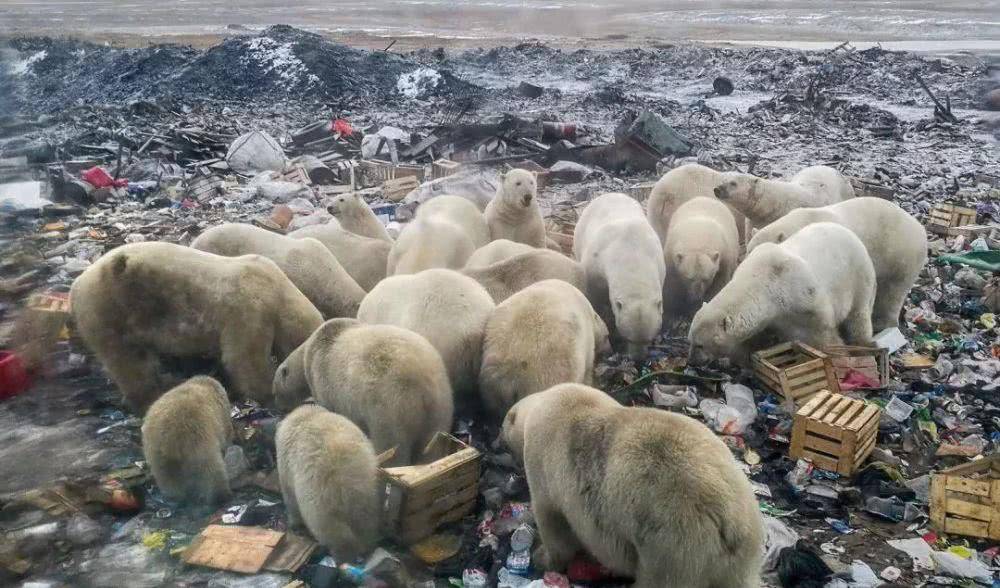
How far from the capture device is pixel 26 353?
688cm

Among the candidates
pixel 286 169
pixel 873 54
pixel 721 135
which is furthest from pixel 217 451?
pixel 873 54

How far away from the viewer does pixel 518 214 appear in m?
10.1

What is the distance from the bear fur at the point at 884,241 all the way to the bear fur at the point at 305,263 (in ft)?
14.4

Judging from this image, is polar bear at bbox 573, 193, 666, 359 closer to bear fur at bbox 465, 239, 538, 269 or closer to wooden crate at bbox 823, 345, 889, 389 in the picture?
bear fur at bbox 465, 239, 538, 269

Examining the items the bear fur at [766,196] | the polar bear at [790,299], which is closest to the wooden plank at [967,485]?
the polar bear at [790,299]

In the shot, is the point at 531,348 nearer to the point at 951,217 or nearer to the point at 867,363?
the point at 867,363

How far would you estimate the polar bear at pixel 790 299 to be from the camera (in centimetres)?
734

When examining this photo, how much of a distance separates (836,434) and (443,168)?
9636mm

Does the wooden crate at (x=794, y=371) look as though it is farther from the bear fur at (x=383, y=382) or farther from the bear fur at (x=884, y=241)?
the bear fur at (x=383, y=382)

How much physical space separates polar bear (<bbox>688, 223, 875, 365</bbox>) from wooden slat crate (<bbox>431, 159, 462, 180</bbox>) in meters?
7.39

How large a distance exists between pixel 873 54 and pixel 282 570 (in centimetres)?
2991

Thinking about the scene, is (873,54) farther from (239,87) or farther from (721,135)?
(239,87)

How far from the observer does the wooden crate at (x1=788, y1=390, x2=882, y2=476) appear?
5.84m

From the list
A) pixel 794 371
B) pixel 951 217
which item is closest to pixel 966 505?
pixel 794 371
